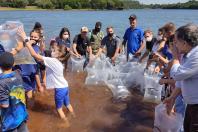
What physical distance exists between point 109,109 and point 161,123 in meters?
2.00

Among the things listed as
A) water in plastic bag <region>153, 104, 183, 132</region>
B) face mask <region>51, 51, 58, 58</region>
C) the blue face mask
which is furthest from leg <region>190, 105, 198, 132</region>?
face mask <region>51, 51, 58, 58</region>

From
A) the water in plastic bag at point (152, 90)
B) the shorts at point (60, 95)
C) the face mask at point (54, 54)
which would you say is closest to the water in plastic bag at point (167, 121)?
the shorts at point (60, 95)

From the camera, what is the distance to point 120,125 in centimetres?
614

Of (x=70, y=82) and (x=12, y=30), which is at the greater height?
(x=12, y=30)

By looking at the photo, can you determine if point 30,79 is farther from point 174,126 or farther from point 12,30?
point 174,126

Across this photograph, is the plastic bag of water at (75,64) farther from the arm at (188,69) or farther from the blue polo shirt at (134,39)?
the arm at (188,69)

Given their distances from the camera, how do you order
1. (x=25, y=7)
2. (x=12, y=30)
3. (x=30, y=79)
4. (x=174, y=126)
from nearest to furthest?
(x=174, y=126) < (x=12, y=30) < (x=30, y=79) < (x=25, y=7)

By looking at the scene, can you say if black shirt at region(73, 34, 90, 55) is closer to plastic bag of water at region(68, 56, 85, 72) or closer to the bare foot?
plastic bag of water at region(68, 56, 85, 72)

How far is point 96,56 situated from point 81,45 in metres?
0.48

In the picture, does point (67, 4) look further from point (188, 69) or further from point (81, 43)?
point (188, 69)

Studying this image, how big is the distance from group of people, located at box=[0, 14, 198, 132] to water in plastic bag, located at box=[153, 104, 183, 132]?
10cm

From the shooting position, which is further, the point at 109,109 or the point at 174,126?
the point at 109,109

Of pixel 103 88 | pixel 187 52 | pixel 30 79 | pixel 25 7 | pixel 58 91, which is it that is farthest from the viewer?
pixel 25 7

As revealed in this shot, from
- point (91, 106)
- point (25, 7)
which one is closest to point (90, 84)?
point (91, 106)
